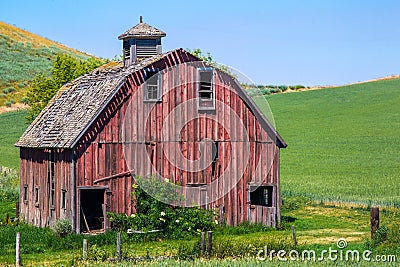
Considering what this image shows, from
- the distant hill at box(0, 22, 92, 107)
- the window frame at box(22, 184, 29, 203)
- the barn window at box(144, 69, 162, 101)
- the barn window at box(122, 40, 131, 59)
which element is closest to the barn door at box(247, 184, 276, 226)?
the barn window at box(144, 69, 162, 101)

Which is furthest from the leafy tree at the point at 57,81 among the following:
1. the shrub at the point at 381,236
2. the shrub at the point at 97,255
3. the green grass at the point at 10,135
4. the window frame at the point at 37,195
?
the shrub at the point at 381,236

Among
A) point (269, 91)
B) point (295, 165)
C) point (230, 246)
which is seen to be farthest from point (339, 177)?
point (269, 91)

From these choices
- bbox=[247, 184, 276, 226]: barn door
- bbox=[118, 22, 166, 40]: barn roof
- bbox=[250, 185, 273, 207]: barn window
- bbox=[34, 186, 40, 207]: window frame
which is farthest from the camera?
bbox=[118, 22, 166, 40]: barn roof

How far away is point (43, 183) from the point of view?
112 feet

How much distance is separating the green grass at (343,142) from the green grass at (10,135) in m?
22.0

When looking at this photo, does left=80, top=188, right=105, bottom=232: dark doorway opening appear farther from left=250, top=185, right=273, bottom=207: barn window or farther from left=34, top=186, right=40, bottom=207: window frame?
left=250, top=185, right=273, bottom=207: barn window

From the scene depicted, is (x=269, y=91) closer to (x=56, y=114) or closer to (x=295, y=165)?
(x=295, y=165)

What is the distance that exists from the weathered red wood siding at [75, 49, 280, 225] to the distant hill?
219 ft

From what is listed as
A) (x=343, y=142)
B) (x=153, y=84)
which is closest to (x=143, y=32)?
(x=153, y=84)

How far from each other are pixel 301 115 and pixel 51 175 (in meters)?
58.9

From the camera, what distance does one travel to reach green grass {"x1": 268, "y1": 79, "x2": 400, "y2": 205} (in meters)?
47.5

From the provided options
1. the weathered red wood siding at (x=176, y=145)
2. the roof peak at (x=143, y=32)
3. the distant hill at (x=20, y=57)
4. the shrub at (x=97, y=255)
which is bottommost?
the shrub at (x=97, y=255)

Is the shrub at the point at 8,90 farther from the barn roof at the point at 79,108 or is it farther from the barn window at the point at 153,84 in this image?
the barn window at the point at 153,84

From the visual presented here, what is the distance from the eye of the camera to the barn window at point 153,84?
33.0 m
